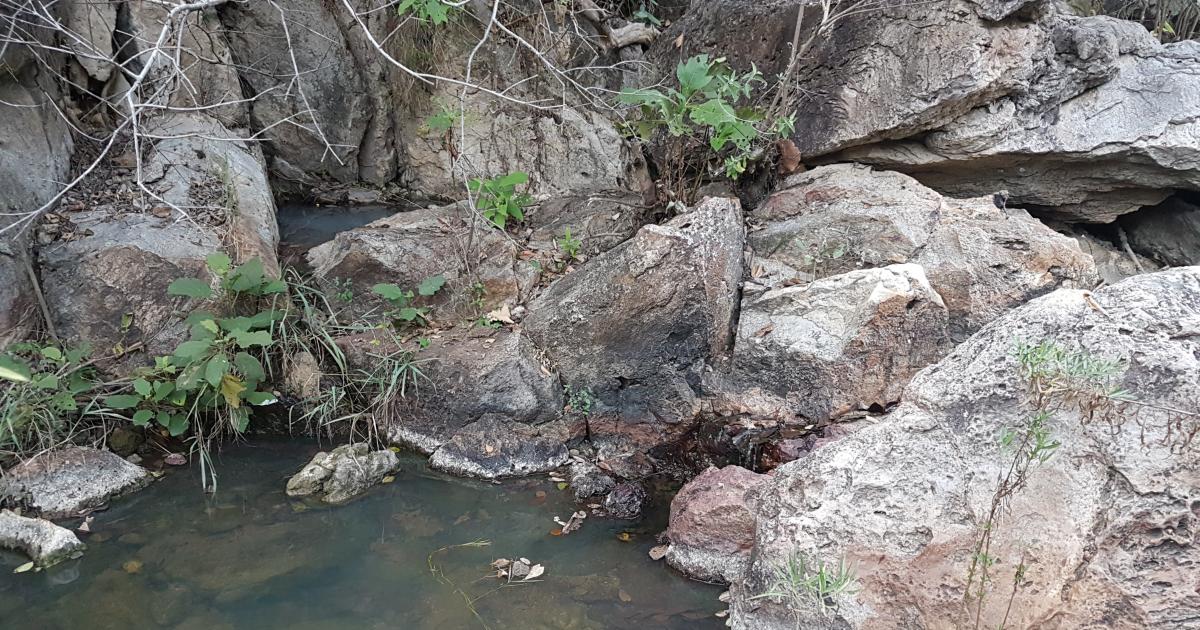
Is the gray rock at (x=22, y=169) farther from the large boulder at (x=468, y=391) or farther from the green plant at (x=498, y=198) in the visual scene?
the green plant at (x=498, y=198)

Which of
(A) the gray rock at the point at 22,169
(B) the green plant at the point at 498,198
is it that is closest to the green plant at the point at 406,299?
(B) the green plant at the point at 498,198

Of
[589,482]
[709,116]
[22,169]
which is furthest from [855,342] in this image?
[22,169]

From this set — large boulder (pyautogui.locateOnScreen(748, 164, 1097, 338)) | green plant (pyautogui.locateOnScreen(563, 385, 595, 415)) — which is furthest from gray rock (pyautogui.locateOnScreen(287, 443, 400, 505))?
large boulder (pyautogui.locateOnScreen(748, 164, 1097, 338))

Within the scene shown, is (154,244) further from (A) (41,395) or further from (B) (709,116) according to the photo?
(B) (709,116)

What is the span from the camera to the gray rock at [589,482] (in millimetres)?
4184

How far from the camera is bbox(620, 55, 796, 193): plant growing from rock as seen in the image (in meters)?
4.47

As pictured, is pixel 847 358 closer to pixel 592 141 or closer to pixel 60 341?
pixel 592 141

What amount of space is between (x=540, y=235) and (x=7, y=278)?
3.16 metres

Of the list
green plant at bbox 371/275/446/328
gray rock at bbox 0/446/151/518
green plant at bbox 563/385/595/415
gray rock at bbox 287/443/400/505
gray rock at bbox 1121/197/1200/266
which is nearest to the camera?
gray rock at bbox 0/446/151/518

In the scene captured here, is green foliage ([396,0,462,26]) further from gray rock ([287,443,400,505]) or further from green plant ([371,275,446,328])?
gray rock ([287,443,400,505])

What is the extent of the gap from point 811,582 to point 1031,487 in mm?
840

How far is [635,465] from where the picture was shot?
440 cm

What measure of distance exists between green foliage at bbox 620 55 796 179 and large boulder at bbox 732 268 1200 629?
2126mm

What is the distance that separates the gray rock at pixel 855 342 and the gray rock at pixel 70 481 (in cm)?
354
